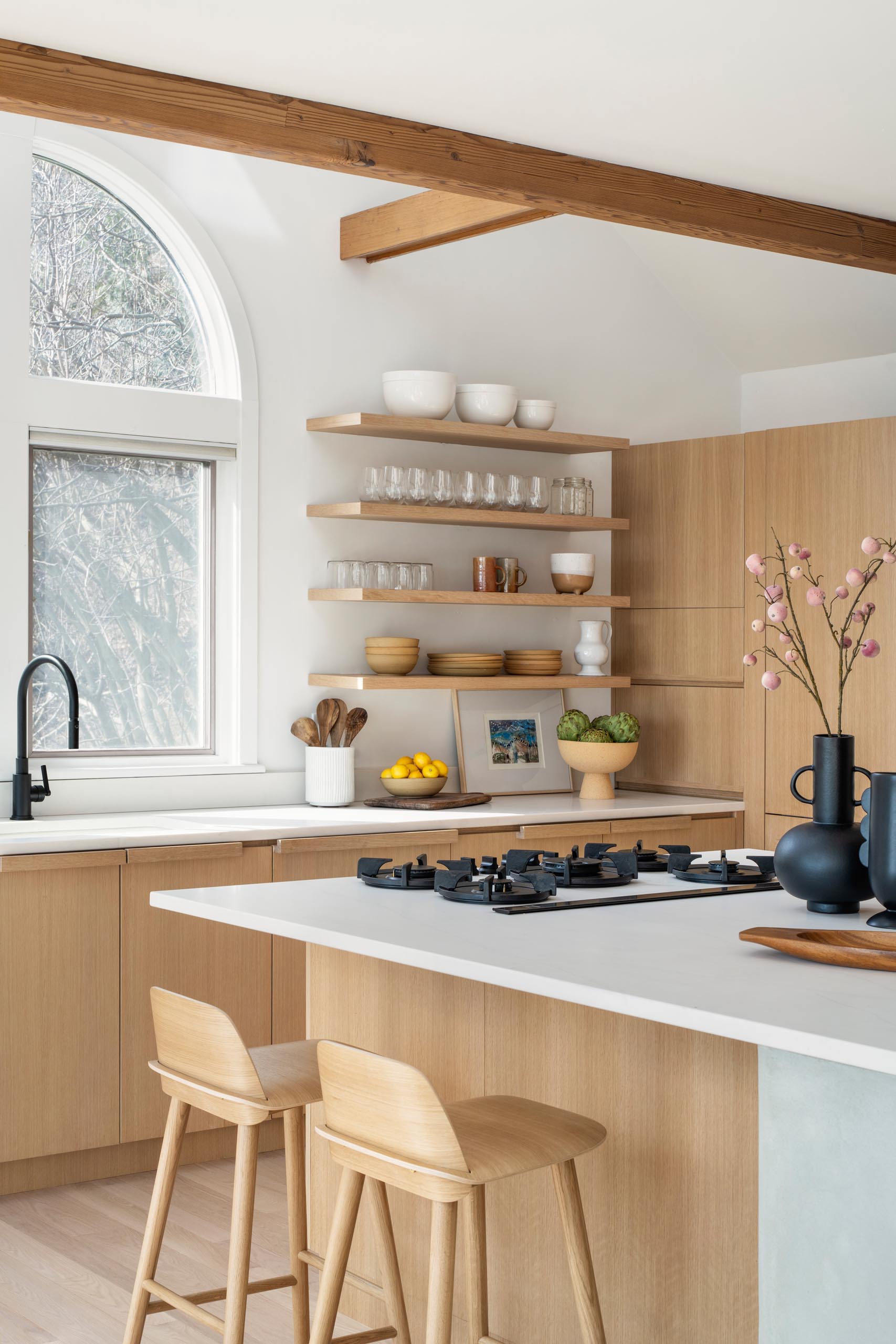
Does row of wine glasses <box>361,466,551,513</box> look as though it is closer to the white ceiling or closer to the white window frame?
the white window frame

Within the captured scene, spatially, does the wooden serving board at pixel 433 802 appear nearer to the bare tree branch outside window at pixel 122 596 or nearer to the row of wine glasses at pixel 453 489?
the bare tree branch outside window at pixel 122 596

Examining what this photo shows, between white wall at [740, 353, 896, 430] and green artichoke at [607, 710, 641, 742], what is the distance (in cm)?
141

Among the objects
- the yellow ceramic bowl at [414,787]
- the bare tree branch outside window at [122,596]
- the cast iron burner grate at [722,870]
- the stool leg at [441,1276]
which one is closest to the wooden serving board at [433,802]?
the yellow ceramic bowl at [414,787]

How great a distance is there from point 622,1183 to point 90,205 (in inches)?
136

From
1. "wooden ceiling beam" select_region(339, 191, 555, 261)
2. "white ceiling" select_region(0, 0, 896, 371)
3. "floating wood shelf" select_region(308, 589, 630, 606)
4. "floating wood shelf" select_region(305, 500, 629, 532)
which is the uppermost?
"wooden ceiling beam" select_region(339, 191, 555, 261)

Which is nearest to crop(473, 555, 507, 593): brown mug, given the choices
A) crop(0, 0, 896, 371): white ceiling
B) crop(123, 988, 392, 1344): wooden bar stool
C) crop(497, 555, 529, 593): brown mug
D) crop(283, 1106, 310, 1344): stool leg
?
crop(497, 555, 529, 593): brown mug

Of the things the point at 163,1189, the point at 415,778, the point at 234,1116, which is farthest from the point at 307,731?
the point at 234,1116

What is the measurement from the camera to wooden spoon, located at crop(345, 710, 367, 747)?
5.02 m

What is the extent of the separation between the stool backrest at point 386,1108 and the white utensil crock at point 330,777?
261 centimetres

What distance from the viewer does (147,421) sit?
4.71 m

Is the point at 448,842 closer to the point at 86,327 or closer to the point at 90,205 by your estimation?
the point at 86,327

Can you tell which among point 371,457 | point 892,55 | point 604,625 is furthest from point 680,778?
point 892,55

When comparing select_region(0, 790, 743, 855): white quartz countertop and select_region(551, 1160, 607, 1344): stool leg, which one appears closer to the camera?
select_region(551, 1160, 607, 1344): stool leg

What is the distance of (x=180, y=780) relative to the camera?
188 inches
